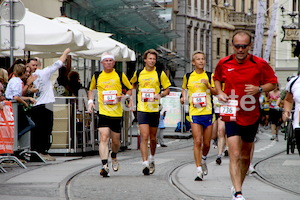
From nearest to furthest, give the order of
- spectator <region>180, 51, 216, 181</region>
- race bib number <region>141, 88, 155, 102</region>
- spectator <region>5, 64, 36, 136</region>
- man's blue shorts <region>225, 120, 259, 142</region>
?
1. man's blue shorts <region>225, 120, 259, 142</region>
2. spectator <region>180, 51, 216, 181</region>
3. race bib number <region>141, 88, 155, 102</region>
4. spectator <region>5, 64, 36, 136</region>

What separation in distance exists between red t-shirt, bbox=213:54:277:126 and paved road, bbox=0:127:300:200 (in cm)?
119

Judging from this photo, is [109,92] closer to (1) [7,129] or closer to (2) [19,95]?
(1) [7,129]

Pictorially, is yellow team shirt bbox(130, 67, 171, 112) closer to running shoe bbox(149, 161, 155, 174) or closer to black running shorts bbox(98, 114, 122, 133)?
black running shorts bbox(98, 114, 122, 133)

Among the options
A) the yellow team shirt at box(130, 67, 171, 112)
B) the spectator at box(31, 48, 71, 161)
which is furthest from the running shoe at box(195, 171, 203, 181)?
the spectator at box(31, 48, 71, 161)

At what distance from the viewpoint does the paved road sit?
1009cm

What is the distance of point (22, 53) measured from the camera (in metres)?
19.3

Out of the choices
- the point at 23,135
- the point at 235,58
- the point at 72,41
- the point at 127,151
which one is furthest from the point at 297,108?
the point at 127,151

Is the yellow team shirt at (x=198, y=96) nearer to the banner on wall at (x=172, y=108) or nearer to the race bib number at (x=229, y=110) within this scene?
the race bib number at (x=229, y=110)

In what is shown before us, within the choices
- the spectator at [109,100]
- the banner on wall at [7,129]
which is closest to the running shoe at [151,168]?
the spectator at [109,100]

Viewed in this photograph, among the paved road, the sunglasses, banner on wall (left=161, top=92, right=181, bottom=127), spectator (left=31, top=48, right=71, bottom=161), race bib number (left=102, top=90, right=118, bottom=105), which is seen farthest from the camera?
banner on wall (left=161, top=92, right=181, bottom=127)

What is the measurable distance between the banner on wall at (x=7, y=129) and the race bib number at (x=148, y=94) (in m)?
A: 2.23

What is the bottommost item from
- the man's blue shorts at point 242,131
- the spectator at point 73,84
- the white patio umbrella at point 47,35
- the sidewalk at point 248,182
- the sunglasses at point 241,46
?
the sidewalk at point 248,182

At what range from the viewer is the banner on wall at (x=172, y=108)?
1168 inches

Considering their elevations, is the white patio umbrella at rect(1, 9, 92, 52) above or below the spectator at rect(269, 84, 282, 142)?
above
